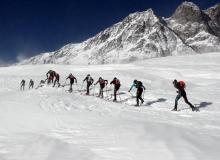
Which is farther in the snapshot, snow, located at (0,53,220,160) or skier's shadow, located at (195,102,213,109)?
skier's shadow, located at (195,102,213,109)

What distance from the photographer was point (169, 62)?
231 ft

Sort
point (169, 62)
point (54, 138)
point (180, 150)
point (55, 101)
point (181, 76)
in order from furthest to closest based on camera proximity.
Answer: point (169, 62) < point (181, 76) < point (55, 101) < point (54, 138) < point (180, 150)

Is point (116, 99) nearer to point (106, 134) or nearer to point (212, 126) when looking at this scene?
point (212, 126)

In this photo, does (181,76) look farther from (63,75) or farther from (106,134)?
(106,134)

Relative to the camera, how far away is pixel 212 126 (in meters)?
18.6

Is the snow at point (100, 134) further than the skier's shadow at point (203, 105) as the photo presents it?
No

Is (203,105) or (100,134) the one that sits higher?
(203,105)

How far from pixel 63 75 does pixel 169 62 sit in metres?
19.8

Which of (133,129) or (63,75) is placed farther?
(63,75)

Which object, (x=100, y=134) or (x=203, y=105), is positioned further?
(x=203, y=105)

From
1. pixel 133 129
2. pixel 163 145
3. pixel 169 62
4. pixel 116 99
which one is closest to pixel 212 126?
pixel 133 129

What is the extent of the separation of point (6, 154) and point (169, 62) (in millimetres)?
60536

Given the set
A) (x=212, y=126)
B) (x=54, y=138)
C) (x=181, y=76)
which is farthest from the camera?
(x=181, y=76)

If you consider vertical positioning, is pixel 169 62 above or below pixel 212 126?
above
